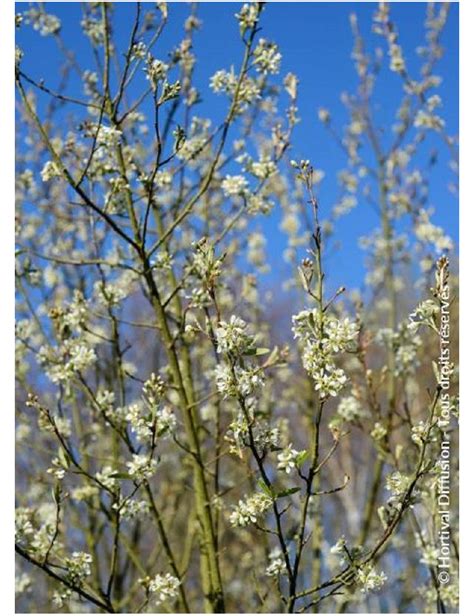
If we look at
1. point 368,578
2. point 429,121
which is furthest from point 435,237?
point 368,578

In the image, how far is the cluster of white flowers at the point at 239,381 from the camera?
1.86m

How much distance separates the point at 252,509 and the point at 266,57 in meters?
1.75

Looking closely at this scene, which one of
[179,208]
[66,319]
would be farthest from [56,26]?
[66,319]

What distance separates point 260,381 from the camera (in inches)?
73.6

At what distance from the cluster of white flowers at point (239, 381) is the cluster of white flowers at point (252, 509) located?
0.32 m

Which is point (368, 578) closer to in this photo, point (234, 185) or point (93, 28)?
point (234, 185)

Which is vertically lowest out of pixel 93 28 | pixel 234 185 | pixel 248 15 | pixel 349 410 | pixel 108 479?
pixel 108 479

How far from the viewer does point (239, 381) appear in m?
1.87

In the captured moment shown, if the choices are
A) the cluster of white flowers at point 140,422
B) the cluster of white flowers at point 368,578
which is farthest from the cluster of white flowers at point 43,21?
the cluster of white flowers at point 368,578

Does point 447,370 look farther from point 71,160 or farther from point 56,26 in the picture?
point 56,26

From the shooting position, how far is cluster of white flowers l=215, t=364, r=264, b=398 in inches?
73.2

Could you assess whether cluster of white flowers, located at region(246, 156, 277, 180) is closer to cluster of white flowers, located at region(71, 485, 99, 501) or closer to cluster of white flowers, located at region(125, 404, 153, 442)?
cluster of white flowers, located at region(125, 404, 153, 442)

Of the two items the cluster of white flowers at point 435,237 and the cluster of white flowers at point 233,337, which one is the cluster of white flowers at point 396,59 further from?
the cluster of white flowers at point 233,337

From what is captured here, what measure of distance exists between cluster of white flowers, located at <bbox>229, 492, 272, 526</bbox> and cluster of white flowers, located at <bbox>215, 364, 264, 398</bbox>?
12.4 inches
